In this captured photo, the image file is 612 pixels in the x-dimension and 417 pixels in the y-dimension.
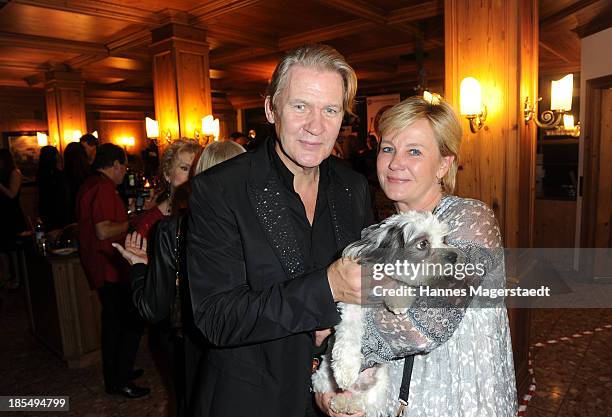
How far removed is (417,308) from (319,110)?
77cm

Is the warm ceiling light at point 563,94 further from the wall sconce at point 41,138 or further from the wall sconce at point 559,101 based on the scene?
the wall sconce at point 41,138

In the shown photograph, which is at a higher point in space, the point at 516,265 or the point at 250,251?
the point at 250,251

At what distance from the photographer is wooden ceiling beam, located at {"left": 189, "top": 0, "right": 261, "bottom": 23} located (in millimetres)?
6039

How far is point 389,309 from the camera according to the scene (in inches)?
53.7

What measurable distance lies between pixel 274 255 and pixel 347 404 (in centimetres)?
63

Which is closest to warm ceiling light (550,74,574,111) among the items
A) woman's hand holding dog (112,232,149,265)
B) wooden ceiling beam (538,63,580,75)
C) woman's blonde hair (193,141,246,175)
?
woman's blonde hair (193,141,246,175)

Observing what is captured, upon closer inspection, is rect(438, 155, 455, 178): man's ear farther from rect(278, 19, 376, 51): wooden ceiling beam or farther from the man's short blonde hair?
rect(278, 19, 376, 51): wooden ceiling beam

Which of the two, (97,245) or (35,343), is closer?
(97,245)

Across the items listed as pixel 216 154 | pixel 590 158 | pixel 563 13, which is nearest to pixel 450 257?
pixel 216 154

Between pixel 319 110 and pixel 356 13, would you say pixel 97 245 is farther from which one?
pixel 356 13

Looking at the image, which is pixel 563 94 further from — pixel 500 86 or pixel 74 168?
pixel 74 168

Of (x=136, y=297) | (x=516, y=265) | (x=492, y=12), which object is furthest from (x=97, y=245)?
(x=492, y=12)

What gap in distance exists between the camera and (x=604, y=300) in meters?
5.90

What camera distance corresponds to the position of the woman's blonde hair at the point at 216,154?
97.1 inches
